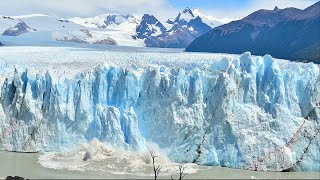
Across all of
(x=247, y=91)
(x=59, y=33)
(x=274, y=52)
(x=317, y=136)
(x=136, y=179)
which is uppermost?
(x=59, y=33)

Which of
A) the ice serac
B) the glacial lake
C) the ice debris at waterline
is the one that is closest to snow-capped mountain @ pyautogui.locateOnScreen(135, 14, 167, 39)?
the ice serac

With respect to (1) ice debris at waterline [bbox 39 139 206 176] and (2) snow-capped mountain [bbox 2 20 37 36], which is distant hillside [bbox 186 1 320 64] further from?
(2) snow-capped mountain [bbox 2 20 37 36]

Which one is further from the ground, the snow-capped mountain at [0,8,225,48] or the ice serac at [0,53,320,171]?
the snow-capped mountain at [0,8,225,48]

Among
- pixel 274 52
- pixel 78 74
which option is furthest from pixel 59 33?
pixel 78 74

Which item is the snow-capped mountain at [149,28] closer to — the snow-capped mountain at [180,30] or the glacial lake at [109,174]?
the snow-capped mountain at [180,30]

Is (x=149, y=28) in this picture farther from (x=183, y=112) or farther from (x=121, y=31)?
(x=183, y=112)

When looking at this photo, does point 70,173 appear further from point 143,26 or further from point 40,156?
point 143,26

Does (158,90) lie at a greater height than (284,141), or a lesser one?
greater
